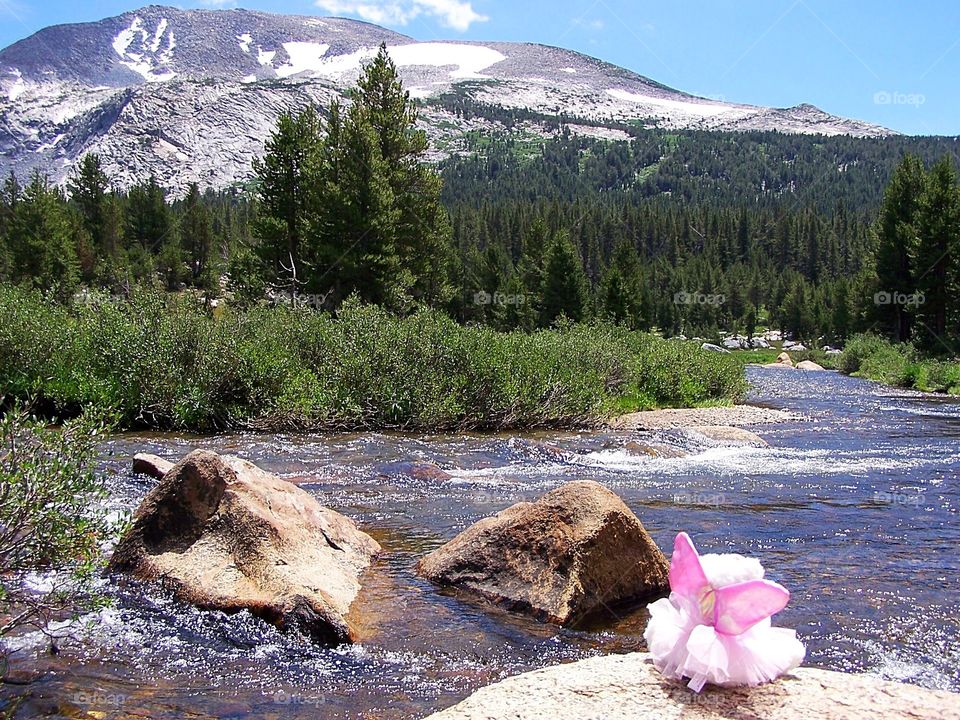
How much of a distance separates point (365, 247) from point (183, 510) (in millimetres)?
30619

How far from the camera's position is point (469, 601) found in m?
7.66

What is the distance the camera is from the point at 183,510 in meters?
7.98

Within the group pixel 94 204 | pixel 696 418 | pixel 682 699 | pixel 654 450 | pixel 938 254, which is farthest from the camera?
pixel 94 204

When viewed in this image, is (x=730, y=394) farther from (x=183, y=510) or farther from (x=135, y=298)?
(x=183, y=510)

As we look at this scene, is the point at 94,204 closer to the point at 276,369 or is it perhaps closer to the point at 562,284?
the point at 562,284

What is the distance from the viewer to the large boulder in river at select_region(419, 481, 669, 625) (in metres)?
7.39

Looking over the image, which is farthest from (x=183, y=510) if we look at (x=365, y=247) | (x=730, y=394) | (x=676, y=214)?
(x=676, y=214)

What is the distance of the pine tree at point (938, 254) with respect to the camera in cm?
5503

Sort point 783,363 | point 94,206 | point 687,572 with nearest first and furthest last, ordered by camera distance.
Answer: point 687,572 < point 783,363 < point 94,206

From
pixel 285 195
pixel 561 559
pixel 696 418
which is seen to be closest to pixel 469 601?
pixel 561 559

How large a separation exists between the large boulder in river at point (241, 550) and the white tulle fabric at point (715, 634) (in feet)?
12.5

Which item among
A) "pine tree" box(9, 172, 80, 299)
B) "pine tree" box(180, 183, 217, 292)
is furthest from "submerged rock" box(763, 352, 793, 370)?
"pine tree" box(180, 183, 217, 292)

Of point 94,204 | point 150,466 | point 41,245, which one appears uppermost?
point 94,204

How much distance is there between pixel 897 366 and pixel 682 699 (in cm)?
4905
